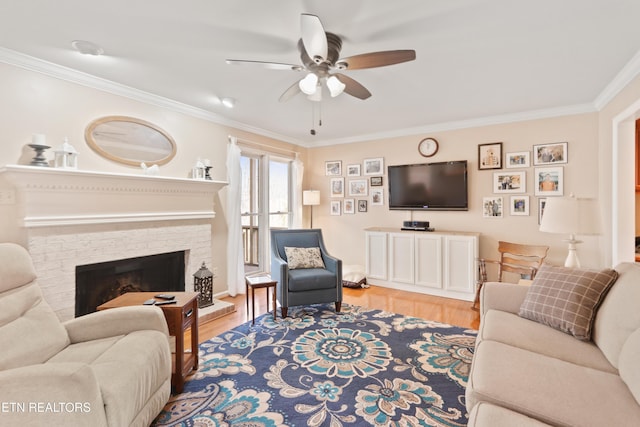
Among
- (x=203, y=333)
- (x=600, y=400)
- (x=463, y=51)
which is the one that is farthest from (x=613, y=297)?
(x=203, y=333)

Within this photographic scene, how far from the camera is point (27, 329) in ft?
5.31

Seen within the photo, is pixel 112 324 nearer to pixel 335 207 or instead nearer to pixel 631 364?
pixel 631 364

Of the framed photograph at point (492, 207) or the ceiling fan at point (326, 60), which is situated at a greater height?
the ceiling fan at point (326, 60)

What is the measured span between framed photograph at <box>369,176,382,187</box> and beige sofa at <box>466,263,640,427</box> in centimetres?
321

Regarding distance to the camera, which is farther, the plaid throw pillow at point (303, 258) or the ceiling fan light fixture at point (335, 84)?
the plaid throw pillow at point (303, 258)

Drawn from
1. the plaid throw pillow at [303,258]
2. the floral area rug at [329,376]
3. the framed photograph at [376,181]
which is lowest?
the floral area rug at [329,376]

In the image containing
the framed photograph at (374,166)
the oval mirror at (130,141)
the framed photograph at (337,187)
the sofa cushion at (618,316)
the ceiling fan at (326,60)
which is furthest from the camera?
the framed photograph at (337,187)

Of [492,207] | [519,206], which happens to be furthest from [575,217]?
[492,207]

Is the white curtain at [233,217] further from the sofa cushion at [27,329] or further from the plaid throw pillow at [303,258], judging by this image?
the sofa cushion at [27,329]

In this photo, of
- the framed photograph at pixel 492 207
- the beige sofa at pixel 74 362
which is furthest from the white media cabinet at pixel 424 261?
the beige sofa at pixel 74 362

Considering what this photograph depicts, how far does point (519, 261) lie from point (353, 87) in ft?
9.53

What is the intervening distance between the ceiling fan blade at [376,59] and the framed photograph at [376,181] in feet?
9.97

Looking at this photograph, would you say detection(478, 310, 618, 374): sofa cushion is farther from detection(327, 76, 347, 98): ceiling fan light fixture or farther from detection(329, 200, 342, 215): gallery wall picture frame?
detection(329, 200, 342, 215): gallery wall picture frame

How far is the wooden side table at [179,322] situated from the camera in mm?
1983
